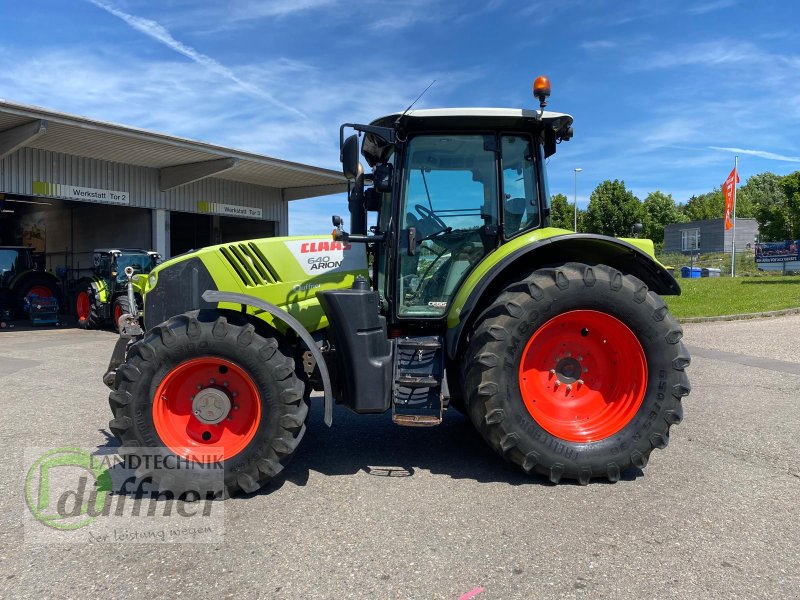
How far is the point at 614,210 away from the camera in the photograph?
151ft

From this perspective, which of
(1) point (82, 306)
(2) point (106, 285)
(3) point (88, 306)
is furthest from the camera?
(1) point (82, 306)

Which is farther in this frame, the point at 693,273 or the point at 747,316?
the point at 693,273

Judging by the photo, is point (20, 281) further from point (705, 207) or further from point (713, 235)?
point (705, 207)

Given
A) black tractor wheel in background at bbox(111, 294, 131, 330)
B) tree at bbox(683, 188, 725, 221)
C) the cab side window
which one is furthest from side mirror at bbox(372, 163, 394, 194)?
tree at bbox(683, 188, 725, 221)

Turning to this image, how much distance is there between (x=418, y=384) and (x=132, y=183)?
16604 millimetres

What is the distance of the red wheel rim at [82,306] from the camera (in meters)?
15.8

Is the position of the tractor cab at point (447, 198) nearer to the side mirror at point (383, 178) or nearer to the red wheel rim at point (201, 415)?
the side mirror at point (383, 178)

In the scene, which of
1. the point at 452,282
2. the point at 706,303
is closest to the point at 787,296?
the point at 706,303

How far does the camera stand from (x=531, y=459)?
12.1 feet

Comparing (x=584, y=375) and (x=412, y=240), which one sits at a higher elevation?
(x=412, y=240)

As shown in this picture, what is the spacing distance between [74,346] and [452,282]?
33.2 feet

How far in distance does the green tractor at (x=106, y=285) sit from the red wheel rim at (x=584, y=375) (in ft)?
40.2

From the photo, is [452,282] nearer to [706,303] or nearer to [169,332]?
[169,332]

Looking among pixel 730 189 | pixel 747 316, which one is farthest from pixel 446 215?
pixel 730 189
